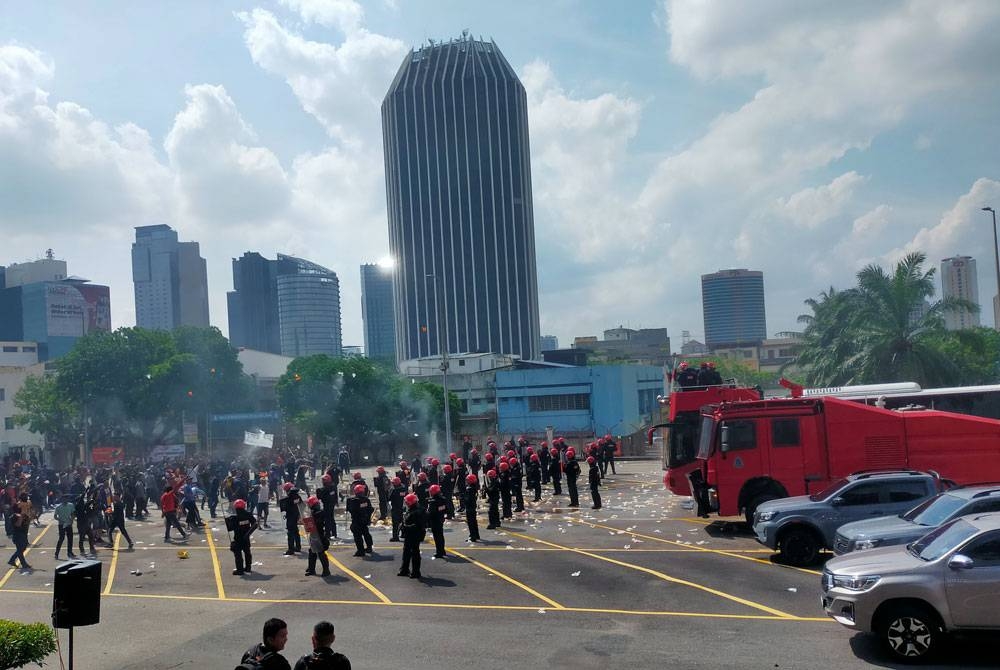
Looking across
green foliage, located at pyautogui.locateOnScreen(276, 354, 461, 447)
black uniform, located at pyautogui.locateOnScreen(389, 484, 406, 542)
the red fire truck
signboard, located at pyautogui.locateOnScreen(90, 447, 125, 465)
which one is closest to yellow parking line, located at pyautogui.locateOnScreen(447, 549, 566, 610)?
black uniform, located at pyautogui.locateOnScreen(389, 484, 406, 542)

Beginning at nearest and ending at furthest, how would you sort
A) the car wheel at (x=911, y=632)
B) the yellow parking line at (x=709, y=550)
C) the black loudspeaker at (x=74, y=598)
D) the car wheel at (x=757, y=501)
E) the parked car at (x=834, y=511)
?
the black loudspeaker at (x=74, y=598)
the car wheel at (x=911, y=632)
the yellow parking line at (x=709, y=550)
the parked car at (x=834, y=511)
the car wheel at (x=757, y=501)

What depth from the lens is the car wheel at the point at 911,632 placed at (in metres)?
9.82

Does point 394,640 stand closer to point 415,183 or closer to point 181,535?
point 181,535

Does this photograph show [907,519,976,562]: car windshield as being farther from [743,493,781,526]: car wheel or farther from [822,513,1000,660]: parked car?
[743,493,781,526]: car wheel

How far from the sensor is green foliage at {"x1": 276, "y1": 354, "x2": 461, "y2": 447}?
60188 mm

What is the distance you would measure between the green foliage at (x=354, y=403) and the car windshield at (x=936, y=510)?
48.5 metres

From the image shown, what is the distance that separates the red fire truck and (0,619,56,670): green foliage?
14244 millimetres

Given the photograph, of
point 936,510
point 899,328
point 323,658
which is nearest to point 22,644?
point 323,658

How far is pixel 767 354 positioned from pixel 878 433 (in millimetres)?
182118

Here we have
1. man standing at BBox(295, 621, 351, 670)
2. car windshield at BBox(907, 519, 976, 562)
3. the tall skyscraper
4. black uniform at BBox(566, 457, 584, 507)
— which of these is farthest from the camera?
the tall skyscraper

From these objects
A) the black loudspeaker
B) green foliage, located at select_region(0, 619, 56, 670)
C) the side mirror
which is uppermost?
the black loudspeaker

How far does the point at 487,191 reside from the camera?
565ft

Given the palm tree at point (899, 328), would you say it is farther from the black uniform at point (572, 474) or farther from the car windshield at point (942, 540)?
the car windshield at point (942, 540)

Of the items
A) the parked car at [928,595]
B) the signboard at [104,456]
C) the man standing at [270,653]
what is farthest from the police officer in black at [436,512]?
the signboard at [104,456]
